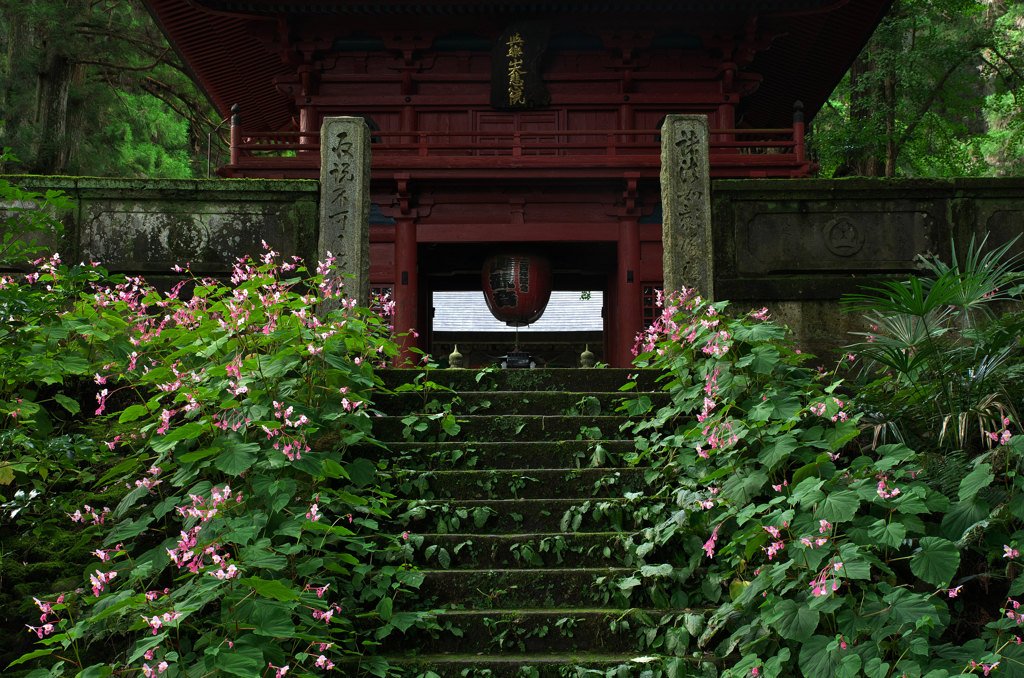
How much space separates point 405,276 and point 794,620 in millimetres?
8002

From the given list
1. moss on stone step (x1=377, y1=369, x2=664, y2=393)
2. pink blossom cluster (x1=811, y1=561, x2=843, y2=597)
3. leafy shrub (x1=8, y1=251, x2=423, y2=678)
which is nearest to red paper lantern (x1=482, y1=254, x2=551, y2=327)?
moss on stone step (x1=377, y1=369, x2=664, y2=393)

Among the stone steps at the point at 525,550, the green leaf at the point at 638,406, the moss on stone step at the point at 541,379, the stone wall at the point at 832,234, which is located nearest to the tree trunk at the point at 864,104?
the stone wall at the point at 832,234

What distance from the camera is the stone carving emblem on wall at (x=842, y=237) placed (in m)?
6.55

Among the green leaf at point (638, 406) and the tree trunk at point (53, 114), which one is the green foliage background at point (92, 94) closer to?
the tree trunk at point (53, 114)

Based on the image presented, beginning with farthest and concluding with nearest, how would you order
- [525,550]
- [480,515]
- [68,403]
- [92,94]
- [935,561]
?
[92,94] → [68,403] → [480,515] → [525,550] → [935,561]

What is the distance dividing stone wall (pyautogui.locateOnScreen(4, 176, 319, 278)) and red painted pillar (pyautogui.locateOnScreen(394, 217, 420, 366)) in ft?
11.0

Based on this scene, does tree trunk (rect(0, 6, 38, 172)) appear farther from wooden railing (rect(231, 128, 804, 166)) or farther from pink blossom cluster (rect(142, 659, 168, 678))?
pink blossom cluster (rect(142, 659, 168, 678))

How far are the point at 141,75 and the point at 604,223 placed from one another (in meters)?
10.2

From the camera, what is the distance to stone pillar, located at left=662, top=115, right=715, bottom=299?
19.8 ft

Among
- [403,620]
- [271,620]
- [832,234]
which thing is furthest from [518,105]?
[271,620]

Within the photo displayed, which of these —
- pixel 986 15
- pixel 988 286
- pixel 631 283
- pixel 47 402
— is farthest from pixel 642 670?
pixel 986 15

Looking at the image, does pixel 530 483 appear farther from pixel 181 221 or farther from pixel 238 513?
pixel 181 221

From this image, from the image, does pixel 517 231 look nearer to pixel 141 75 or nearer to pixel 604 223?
pixel 604 223

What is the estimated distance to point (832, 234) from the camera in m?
6.56
